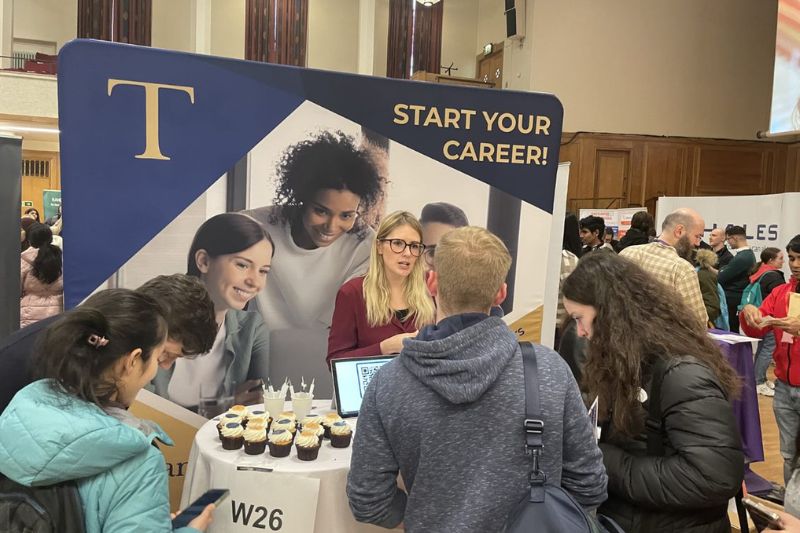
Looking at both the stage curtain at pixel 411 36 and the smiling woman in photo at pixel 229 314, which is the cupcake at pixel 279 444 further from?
the stage curtain at pixel 411 36

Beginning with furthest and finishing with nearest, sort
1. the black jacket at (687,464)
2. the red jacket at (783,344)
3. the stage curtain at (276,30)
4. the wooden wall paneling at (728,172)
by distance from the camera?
1. the stage curtain at (276,30)
2. the wooden wall paneling at (728,172)
3. the red jacket at (783,344)
4. the black jacket at (687,464)

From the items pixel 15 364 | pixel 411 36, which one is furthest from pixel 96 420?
pixel 411 36

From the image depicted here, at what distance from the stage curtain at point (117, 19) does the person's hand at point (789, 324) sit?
1272cm

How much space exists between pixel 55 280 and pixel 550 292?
2.98 m

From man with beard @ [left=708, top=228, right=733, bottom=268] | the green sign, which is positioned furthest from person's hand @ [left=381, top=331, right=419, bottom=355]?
the green sign

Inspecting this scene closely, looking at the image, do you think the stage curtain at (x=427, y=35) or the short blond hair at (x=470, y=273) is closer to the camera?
the short blond hair at (x=470, y=273)

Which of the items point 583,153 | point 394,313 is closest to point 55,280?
point 394,313

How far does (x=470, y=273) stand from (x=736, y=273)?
233 inches

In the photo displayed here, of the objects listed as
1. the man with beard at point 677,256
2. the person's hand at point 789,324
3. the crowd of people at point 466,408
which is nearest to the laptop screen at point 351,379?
the crowd of people at point 466,408

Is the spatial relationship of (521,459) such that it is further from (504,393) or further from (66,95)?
(66,95)

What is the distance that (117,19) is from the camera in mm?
12766

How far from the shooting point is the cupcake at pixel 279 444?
197 cm

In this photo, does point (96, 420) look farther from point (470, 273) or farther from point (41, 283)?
point (41, 283)

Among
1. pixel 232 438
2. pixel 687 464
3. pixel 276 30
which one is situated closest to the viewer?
pixel 687 464
